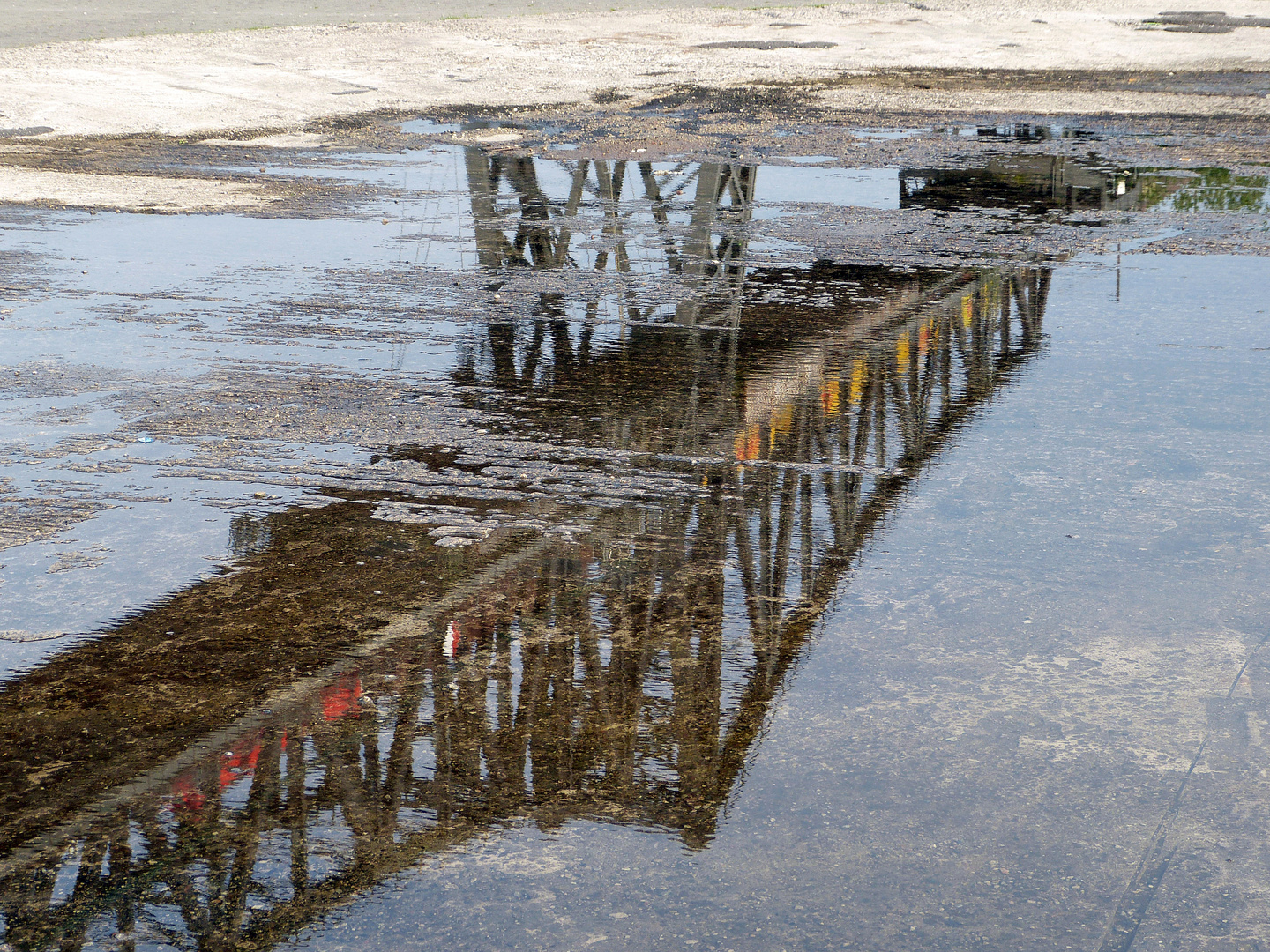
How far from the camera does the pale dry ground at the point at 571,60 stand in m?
14.8

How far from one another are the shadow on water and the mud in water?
1 cm

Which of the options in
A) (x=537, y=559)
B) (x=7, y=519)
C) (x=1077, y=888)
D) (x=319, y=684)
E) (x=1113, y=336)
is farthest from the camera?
(x=1113, y=336)

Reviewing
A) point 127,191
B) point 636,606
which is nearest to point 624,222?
point 127,191

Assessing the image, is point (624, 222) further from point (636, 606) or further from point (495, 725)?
point (495, 725)

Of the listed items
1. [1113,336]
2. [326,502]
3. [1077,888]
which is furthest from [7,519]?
[1113,336]

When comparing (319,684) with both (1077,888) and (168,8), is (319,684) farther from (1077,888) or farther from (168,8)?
(168,8)

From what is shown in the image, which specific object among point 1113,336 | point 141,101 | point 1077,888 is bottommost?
point 1077,888

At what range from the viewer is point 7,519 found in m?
4.54

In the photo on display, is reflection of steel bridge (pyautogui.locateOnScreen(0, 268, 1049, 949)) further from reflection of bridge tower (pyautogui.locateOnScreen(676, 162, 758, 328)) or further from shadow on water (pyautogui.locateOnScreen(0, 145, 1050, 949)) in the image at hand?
reflection of bridge tower (pyautogui.locateOnScreen(676, 162, 758, 328))

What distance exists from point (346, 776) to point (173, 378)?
3454 millimetres

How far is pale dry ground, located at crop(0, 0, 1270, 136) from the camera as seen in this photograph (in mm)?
14820

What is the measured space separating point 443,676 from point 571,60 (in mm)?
16720

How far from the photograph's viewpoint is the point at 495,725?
10.8 ft

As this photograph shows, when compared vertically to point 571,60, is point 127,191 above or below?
below
